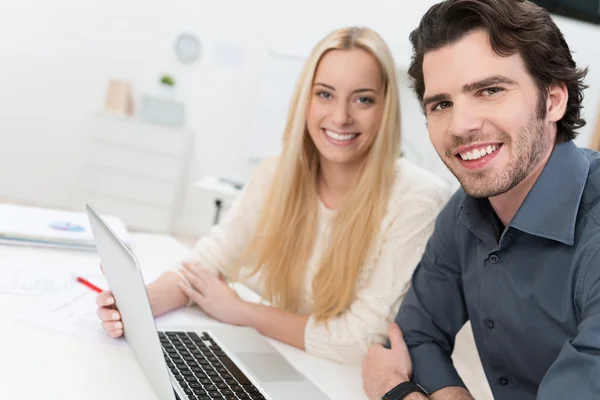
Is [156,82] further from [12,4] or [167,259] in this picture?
[167,259]

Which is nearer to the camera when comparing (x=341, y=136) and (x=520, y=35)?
(x=520, y=35)

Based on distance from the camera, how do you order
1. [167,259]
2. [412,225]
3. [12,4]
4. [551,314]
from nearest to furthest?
[551,314]
[412,225]
[167,259]
[12,4]

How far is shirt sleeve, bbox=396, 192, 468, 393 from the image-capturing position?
1.28m

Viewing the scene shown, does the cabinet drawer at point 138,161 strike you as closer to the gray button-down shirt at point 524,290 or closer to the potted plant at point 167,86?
the potted plant at point 167,86

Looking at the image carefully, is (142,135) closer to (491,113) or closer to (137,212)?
(137,212)

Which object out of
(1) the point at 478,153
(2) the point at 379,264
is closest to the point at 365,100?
(2) the point at 379,264

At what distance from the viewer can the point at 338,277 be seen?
57.3 inches

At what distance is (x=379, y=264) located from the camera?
1442 millimetres

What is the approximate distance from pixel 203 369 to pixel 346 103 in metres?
0.77

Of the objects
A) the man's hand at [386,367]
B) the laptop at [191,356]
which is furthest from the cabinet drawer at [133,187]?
the man's hand at [386,367]

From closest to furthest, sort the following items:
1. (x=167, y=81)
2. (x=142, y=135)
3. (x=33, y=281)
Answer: (x=33, y=281) → (x=142, y=135) → (x=167, y=81)

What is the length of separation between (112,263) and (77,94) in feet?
14.9

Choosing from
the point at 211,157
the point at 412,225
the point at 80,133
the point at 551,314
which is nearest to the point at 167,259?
the point at 412,225

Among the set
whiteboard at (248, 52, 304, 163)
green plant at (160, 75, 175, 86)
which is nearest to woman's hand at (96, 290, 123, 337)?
whiteboard at (248, 52, 304, 163)
